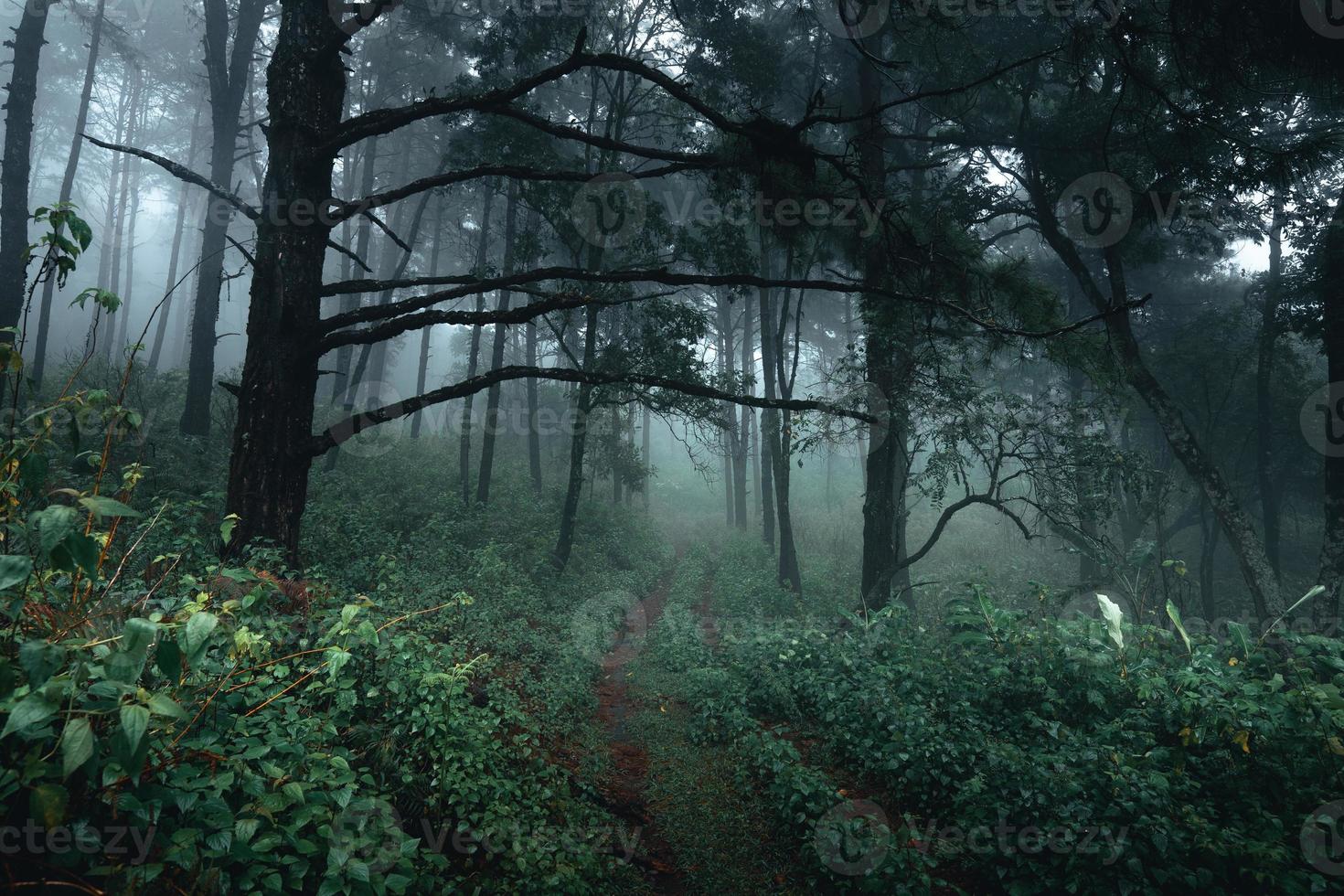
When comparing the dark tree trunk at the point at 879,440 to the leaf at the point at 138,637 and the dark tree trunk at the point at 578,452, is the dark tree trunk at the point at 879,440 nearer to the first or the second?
the dark tree trunk at the point at 578,452

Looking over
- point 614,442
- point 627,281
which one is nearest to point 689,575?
point 614,442

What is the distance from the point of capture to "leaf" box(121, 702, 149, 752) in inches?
63.1

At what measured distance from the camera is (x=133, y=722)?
5.32 ft

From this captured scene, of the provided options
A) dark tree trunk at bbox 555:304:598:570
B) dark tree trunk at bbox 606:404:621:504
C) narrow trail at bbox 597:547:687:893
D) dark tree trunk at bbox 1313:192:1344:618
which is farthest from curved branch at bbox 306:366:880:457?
dark tree trunk at bbox 606:404:621:504

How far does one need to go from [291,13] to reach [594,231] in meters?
8.83

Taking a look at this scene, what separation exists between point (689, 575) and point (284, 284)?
14.2 meters

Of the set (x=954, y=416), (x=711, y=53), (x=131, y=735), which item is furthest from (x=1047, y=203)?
(x=131, y=735)

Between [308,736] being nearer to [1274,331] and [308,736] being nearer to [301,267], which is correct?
[301,267]

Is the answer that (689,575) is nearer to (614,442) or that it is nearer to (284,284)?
(614,442)

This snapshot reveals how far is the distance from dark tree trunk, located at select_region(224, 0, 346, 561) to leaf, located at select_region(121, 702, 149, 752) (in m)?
2.97

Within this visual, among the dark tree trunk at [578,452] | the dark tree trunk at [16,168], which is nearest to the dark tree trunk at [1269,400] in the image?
the dark tree trunk at [578,452]

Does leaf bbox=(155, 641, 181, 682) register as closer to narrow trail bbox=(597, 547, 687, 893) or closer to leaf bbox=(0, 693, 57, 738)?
leaf bbox=(0, 693, 57, 738)

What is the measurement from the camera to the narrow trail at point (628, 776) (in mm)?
4039

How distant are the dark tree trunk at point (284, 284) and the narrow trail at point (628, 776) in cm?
345
